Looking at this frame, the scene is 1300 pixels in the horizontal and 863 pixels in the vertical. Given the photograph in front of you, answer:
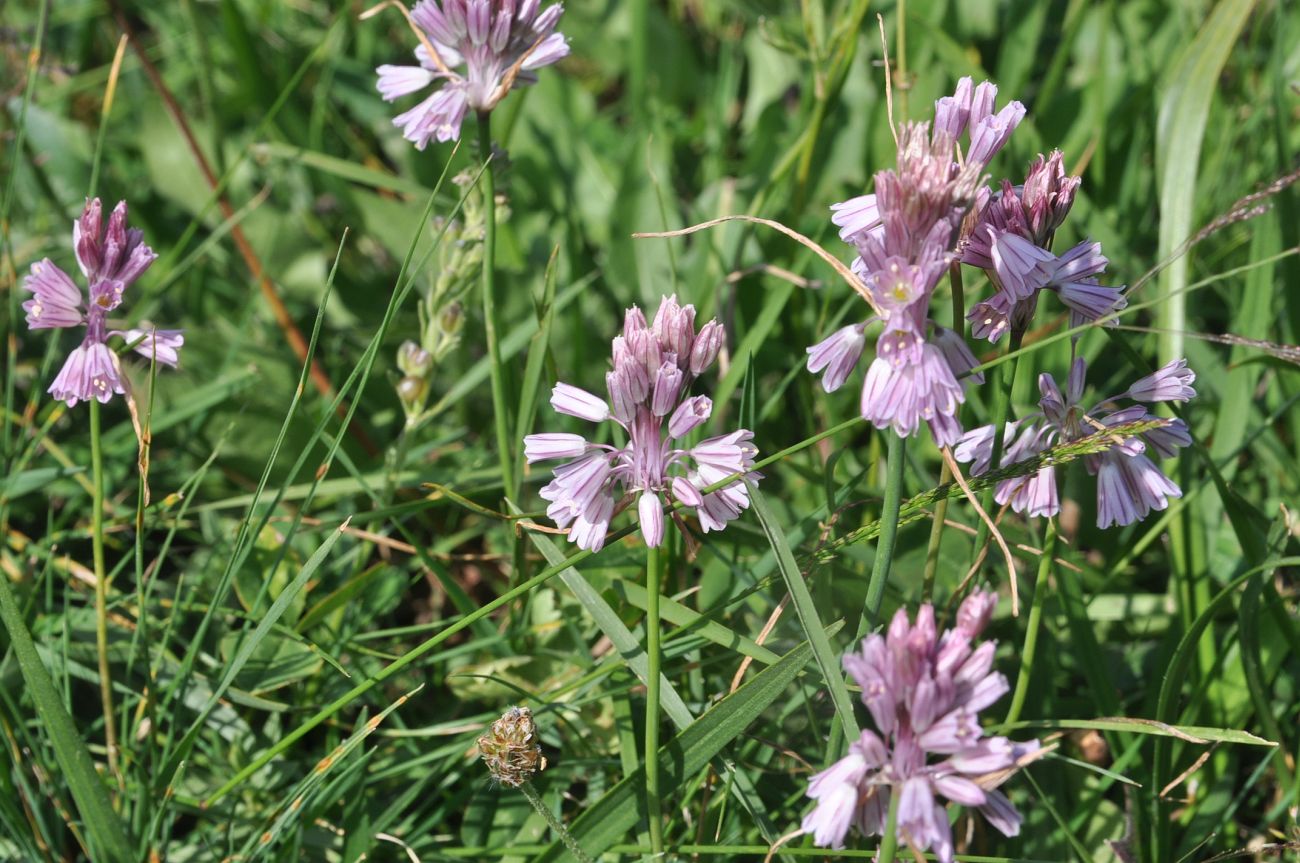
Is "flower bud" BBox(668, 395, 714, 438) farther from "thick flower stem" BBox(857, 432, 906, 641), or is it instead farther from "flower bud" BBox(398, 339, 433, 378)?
"flower bud" BBox(398, 339, 433, 378)

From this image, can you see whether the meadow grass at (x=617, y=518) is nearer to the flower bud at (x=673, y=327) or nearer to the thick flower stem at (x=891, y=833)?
the thick flower stem at (x=891, y=833)

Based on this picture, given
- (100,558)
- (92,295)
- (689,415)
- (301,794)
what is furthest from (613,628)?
(92,295)

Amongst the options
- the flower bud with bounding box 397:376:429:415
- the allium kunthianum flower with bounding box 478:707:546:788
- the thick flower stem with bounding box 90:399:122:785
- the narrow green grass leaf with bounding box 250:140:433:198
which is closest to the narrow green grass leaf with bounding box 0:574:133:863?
the thick flower stem with bounding box 90:399:122:785

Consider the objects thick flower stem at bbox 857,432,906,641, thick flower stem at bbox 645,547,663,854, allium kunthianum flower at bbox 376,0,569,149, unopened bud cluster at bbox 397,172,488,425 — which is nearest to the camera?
thick flower stem at bbox 857,432,906,641

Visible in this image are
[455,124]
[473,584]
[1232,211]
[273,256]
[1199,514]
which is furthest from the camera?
[273,256]

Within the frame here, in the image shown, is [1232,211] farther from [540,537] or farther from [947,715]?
[540,537]

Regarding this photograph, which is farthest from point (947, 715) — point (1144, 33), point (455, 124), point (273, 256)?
point (1144, 33)

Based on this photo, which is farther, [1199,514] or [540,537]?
[1199,514]
